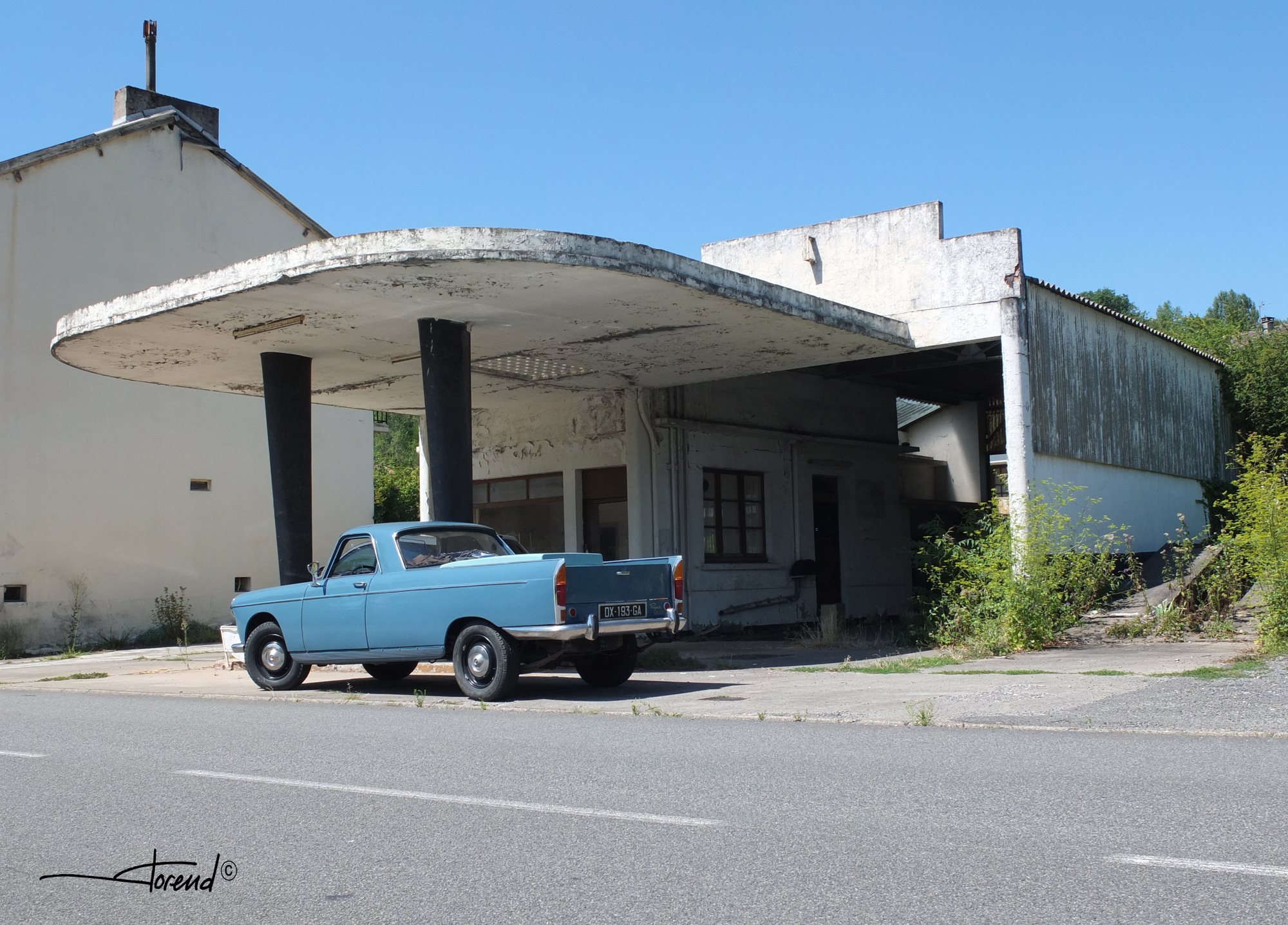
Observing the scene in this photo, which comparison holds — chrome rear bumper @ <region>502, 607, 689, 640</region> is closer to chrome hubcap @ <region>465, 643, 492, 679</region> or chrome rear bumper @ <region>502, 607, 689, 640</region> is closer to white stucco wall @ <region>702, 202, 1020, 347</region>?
chrome hubcap @ <region>465, 643, 492, 679</region>

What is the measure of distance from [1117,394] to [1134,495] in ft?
5.47

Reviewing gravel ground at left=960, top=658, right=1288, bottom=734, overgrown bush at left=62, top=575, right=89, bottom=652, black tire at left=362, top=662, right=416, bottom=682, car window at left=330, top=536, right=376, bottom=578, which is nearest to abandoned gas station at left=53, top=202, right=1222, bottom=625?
black tire at left=362, top=662, right=416, bottom=682

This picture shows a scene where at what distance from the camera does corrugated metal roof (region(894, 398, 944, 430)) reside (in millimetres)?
31975

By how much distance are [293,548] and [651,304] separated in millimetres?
6117

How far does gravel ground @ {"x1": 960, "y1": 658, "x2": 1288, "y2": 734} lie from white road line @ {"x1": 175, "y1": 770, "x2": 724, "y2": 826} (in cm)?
408

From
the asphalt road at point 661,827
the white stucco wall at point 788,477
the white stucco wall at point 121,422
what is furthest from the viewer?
the white stucco wall at point 121,422

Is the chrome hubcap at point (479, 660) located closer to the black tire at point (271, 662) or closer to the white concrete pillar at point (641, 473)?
the black tire at point (271, 662)

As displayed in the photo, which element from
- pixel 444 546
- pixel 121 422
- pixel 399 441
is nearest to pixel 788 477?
pixel 444 546

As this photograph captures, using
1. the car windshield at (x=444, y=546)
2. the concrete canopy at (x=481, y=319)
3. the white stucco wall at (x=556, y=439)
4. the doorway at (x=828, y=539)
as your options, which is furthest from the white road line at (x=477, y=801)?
the doorway at (x=828, y=539)

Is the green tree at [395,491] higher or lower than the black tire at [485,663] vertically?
higher

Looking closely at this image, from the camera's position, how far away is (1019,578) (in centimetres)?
1493

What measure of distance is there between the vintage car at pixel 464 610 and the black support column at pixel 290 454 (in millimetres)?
3049

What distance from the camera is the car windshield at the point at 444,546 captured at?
40.7 feet

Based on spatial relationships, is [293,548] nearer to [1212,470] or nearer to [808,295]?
[808,295]
